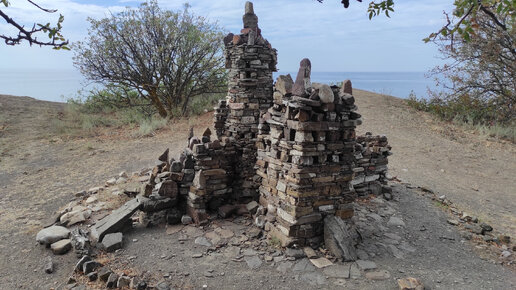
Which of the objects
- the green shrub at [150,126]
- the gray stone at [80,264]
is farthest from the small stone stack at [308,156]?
the green shrub at [150,126]

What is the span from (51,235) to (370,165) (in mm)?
6302

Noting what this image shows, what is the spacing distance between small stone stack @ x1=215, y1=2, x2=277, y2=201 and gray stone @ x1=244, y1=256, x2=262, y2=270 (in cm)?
179

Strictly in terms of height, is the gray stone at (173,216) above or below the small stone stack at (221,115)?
below

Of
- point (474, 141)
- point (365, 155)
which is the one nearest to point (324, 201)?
point (365, 155)

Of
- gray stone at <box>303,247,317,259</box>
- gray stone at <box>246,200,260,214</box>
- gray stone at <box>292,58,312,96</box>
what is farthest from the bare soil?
gray stone at <box>292,58,312,96</box>

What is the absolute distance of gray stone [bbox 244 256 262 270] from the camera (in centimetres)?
484

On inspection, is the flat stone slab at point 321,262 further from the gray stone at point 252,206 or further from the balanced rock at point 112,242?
the balanced rock at point 112,242

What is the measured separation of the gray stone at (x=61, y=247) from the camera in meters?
5.37

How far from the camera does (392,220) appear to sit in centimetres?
648

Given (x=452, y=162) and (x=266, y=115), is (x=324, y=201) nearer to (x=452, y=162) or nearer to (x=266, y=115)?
(x=266, y=115)

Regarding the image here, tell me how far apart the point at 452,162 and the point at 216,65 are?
1147 cm

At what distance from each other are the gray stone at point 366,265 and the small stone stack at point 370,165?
2516 millimetres

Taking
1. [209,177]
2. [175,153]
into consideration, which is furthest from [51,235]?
[175,153]

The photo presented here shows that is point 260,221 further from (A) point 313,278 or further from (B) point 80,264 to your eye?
(B) point 80,264
